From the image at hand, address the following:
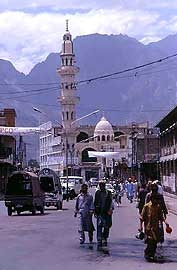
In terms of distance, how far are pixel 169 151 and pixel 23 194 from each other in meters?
33.3

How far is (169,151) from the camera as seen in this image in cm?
6800

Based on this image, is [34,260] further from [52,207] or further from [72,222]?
[52,207]

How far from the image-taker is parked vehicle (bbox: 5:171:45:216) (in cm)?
3612

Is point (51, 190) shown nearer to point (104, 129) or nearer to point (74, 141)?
point (74, 141)

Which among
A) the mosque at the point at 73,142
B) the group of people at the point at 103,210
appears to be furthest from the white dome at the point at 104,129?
the group of people at the point at 103,210

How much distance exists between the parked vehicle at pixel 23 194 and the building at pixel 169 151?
21.6 meters

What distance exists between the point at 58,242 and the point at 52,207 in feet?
86.4

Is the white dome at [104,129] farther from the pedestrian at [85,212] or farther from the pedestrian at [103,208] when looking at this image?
the pedestrian at [103,208]

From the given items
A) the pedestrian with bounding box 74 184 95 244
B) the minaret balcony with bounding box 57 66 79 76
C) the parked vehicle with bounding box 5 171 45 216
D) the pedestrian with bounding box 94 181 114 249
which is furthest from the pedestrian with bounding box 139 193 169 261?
the minaret balcony with bounding box 57 66 79 76

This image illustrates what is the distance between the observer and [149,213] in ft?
50.4

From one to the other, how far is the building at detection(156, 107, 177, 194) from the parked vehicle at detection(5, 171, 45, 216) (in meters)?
21.6

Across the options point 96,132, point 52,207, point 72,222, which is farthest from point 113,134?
point 72,222

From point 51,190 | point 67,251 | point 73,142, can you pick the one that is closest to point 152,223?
point 67,251

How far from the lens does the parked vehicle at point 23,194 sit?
36.1 m
